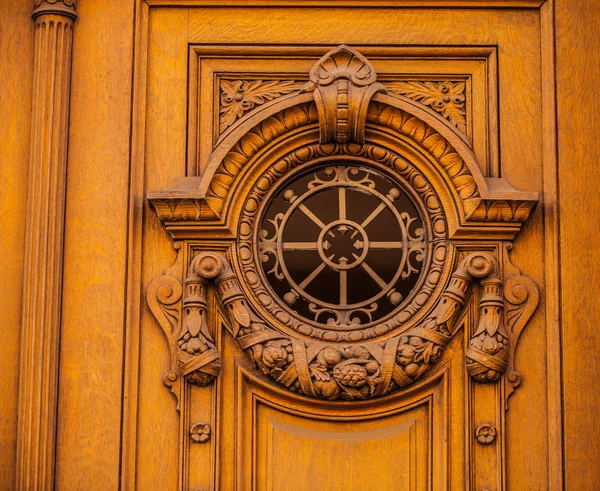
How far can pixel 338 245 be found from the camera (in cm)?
657

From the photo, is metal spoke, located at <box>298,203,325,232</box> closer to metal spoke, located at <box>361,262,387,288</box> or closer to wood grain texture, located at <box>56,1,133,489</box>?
metal spoke, located at <box>361,262,387,288</box>

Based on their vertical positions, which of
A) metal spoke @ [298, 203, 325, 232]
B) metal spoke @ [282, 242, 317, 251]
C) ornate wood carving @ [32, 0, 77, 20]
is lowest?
metal spoke @ [282, 242, 317, 251]

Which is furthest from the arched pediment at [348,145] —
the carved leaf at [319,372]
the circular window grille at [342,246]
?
the carved leaf at [319,372]

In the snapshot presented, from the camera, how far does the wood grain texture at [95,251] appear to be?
6387mm

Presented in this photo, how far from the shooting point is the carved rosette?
6383 mm

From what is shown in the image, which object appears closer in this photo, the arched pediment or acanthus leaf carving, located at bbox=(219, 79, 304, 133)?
the arched pediment

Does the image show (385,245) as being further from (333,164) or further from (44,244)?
(44,244)

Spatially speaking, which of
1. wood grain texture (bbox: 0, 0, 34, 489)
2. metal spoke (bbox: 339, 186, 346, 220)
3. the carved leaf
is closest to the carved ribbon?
the carved leaf

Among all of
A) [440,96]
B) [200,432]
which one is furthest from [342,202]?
[200,432]

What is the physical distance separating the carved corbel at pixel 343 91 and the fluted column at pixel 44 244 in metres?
1.05

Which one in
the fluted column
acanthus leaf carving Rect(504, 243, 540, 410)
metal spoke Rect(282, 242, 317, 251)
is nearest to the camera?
the fluted column

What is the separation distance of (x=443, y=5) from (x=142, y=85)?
134 cm

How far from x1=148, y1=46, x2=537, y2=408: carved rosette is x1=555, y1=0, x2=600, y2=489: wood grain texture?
0.66 ft

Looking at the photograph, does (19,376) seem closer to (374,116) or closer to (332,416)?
(332,416)
